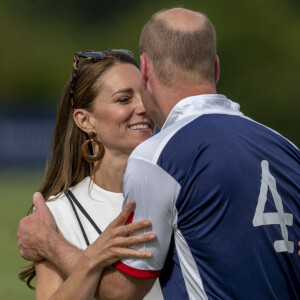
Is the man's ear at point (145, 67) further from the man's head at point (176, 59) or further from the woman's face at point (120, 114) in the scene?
the woman's face at point (120, 114)

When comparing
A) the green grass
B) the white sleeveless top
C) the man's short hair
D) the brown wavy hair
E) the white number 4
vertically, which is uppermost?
the man's short hair

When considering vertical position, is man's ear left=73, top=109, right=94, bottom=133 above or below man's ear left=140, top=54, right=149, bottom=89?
below

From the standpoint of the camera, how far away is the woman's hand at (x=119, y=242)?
207 centimetres

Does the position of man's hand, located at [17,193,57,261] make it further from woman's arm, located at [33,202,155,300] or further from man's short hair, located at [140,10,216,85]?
man's short hair, located at [140,10,216,85]

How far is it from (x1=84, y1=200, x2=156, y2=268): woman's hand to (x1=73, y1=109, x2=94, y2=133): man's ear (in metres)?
1.01

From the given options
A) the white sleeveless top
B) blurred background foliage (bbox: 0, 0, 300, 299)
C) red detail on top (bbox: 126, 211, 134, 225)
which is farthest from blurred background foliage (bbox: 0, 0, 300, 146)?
red detail on top (bbox: 126, 211, 134, 225)

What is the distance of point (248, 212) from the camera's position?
1979 mm

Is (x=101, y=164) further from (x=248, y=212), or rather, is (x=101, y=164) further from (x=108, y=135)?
(x=248, y=212)

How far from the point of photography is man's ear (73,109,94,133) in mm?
3156

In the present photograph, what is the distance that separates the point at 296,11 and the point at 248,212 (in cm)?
1917

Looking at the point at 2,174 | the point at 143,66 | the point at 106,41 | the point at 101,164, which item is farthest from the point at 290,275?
the point at 106,41

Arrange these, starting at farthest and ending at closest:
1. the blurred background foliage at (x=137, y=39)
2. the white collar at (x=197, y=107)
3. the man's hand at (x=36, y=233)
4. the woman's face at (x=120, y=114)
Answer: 1. the blurred background foliage at (x=137, y=39)
2. the woman's face at (x=120, y=114)
3. the man's hand at (x=36, y=233)
4. the white collar at (x=197, y=107)

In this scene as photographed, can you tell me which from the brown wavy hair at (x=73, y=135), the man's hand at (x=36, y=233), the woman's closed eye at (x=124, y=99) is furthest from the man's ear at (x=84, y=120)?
the man's hand at (x=36, y=233)

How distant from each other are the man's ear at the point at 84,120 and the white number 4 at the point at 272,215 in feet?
4.25
